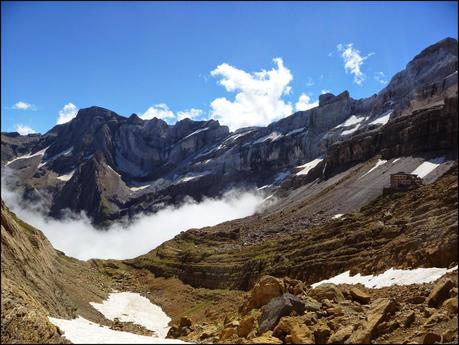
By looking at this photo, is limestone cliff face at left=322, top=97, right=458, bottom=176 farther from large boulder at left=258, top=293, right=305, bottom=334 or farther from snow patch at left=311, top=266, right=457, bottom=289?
large boulder at left=258, top=293, right=305, bottom=334

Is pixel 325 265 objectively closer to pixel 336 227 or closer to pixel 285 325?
pixel 336 227

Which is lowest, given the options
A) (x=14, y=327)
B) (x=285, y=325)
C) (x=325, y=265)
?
(x=325, y=265)

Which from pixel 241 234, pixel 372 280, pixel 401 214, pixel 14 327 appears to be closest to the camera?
pixel 14 327

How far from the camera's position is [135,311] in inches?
3086

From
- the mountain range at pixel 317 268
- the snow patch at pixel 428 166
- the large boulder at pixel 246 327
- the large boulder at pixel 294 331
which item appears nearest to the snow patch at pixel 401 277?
the mountain range at pixel 317 268

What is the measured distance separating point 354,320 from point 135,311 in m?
55.5

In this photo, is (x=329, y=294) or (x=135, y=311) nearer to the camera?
(x=329, y=294)

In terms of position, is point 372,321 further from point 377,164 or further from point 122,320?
point 377,164

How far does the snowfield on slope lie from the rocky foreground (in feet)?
19.4

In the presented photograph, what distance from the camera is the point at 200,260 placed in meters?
118

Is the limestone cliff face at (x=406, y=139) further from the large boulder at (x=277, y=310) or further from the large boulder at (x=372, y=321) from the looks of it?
the large boulder at (x=277, y=310)

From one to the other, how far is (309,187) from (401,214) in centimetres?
11564

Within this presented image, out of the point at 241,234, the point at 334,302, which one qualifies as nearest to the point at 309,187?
the point at 241,234

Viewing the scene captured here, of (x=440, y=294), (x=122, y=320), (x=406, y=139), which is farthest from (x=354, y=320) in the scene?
(x=406, y=139)
